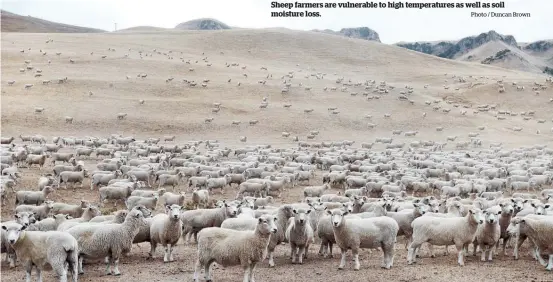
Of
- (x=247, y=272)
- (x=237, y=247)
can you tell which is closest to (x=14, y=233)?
(x=237, y=247)

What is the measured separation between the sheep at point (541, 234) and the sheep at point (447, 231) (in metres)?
1.25

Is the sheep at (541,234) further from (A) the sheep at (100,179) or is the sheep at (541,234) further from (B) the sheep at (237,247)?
(A) the sheep at (100,179)

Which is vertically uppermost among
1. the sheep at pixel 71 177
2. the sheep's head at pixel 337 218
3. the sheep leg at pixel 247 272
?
the sheep's head at pixel 337 218

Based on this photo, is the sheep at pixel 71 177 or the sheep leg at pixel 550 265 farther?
the sheep at pixel 71 177

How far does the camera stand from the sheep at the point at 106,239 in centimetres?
1296

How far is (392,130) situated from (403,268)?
42.3 metres

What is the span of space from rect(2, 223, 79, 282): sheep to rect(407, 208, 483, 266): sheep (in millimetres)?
8861

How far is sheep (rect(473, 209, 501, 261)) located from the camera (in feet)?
46.2

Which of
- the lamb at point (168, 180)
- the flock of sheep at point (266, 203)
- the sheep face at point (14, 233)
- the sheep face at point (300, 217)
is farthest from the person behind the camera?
the lamb at point (168, 180)

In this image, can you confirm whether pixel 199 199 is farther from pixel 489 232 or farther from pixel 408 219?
pixel 489 232

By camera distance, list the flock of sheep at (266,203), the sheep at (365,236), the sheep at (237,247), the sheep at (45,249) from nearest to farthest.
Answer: the sheep at (45,249)
the sheep at (237,247)
the flock of sheep at (266,203)
the sheep at (365,236)

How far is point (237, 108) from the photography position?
56.8m

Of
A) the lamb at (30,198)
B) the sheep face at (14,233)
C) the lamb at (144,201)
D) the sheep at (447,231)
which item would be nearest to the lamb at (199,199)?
the lamb at (144,201)

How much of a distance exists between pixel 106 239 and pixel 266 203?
10.0 meters
